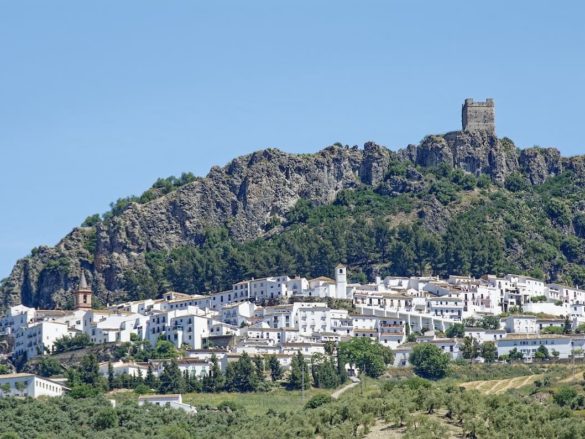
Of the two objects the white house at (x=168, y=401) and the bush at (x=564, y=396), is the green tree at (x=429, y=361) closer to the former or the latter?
the white house at (x=168, y=401)

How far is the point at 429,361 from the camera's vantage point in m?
127

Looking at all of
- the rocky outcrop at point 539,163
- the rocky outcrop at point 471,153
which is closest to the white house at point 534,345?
the rocky outcrop at point 471,153

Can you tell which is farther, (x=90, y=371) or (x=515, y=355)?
(x=515, y=355)

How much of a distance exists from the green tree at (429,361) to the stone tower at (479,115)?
→ 59.3m

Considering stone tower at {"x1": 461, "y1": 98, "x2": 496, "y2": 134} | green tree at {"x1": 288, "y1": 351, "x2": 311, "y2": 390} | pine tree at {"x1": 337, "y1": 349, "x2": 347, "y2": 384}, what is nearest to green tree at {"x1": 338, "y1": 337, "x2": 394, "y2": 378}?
pine tree at {"x1": 337, "y1": 349, "x2": 347, "y2": 384}

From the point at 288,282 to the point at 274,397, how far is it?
30264 mm

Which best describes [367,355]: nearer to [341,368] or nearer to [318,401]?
[341,368]

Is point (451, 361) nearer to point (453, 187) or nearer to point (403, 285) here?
point (403, 285)

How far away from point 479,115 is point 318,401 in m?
83.0

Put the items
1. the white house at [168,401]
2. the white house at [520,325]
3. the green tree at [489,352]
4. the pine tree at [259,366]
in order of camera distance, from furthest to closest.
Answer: the white house at [520,325] < the green tree at [489,352] < the pine tree at [259,366] < the white house at [168,401]

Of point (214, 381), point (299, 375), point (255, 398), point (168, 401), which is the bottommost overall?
point (168, 401)

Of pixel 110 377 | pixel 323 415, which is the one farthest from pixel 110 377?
pixel 323 415

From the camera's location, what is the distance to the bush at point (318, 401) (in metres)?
107

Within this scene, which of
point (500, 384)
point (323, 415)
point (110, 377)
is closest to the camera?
point (323, 415)
